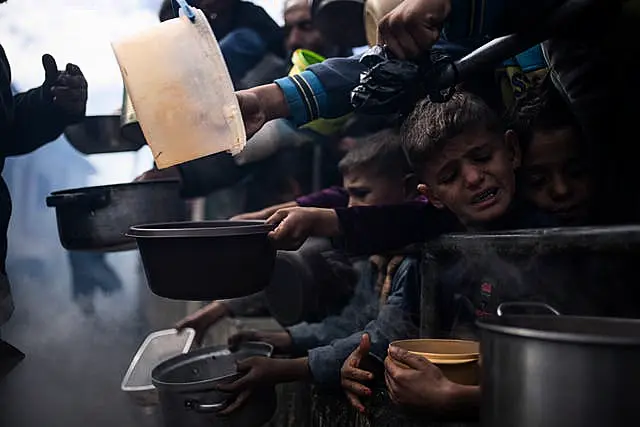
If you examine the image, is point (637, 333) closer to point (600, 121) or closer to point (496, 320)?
point (496, 320)

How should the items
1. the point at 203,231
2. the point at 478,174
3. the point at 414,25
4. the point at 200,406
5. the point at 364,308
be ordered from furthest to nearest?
the point at 364,308, the point at 200,406, the point at 478,174, the point at 203,231, the point at 414,25

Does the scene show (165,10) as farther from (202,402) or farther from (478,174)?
(202,402)

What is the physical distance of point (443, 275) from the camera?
1982 mm

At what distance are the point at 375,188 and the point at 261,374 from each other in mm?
952

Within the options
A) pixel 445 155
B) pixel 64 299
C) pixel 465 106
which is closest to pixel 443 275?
pixel 445 155

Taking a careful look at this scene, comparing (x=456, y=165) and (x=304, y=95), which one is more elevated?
(x=304, y=95)

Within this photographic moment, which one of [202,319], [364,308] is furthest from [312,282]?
[202,319]

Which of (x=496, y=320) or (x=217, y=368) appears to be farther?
(x=217, y=368)

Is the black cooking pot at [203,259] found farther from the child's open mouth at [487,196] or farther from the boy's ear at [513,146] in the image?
the boy's ear at [513,146]

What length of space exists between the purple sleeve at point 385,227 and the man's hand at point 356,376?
324 millimetres

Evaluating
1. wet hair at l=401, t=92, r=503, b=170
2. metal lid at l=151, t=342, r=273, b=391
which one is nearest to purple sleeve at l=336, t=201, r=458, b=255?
wet hair at l=401, t=92, r=503, b=170

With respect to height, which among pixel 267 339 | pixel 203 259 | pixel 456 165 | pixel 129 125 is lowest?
pixel 267 339

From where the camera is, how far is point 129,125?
238cm

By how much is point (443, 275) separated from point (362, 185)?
2.34 feet
